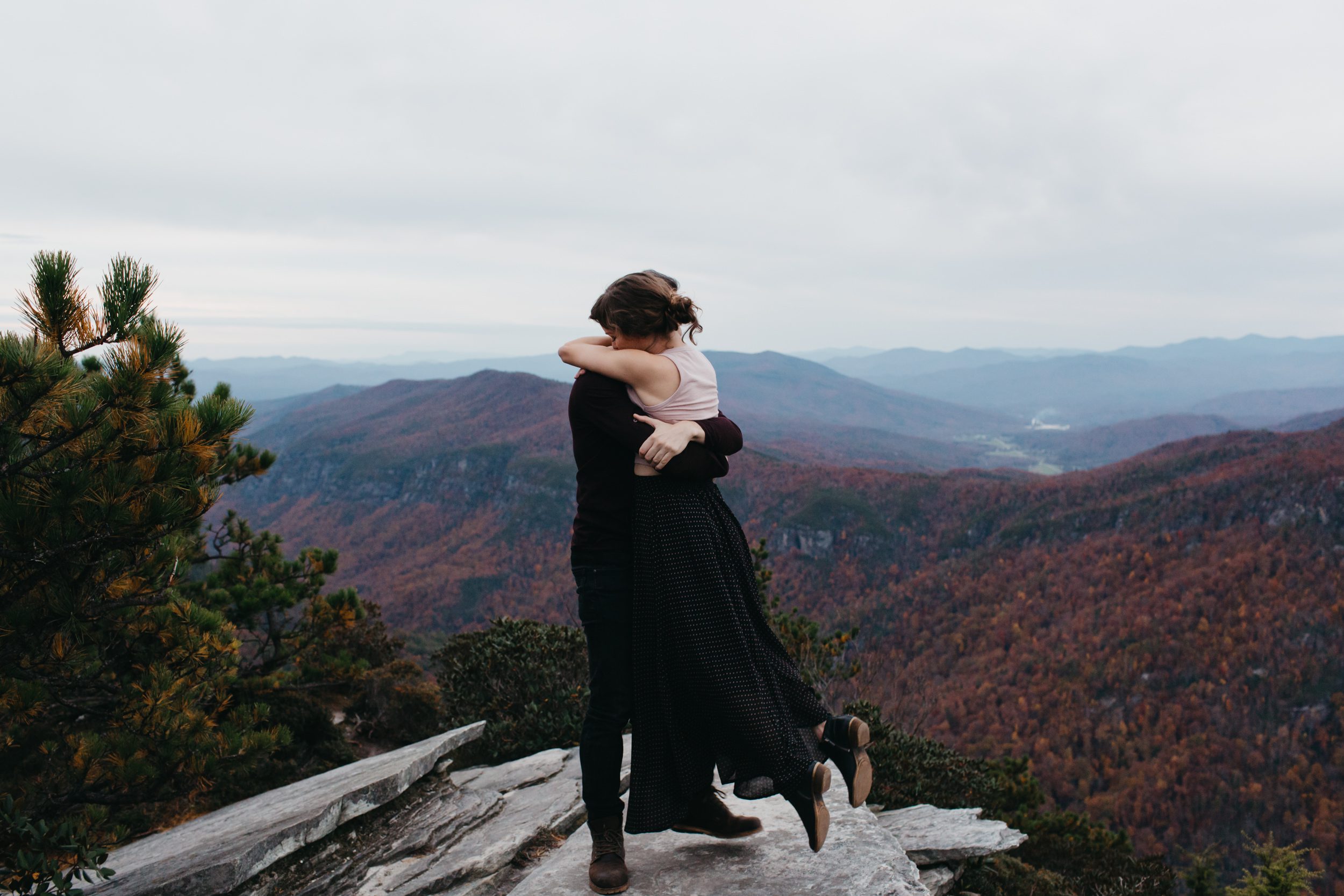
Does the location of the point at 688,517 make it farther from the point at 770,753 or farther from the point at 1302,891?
the point at 1302,891

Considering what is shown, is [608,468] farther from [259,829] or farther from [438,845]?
[259,829]

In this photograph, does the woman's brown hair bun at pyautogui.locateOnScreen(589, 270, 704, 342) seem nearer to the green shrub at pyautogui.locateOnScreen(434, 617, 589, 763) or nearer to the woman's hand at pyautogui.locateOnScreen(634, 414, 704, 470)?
the woman's hand at pyautogui.locateOnScreen(634, 414, 704, 470)

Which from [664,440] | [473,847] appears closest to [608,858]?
[473,847]

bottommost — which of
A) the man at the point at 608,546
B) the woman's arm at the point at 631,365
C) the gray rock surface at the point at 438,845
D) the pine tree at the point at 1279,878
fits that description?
the pine tree at the point at 1279,878

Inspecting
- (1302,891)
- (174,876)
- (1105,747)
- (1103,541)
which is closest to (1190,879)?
(1302,891)

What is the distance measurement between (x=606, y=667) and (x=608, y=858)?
0.78 m

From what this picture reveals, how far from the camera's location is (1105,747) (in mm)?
38781

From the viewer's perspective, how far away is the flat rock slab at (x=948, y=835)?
428 cm

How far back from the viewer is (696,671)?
2.78 m

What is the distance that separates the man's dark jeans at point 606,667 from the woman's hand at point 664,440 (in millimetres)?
461

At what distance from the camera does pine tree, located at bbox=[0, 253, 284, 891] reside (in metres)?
3.23

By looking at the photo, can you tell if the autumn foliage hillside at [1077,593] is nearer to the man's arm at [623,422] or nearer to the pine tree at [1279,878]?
the pine tree at [1279,878]

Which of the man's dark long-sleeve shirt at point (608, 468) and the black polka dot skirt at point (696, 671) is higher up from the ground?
the man's dark long-sleeve shirt at point (608, 468)

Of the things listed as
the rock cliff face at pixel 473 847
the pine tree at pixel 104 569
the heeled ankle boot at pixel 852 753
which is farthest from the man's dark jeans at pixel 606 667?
the pine tree at pixel 104 569
